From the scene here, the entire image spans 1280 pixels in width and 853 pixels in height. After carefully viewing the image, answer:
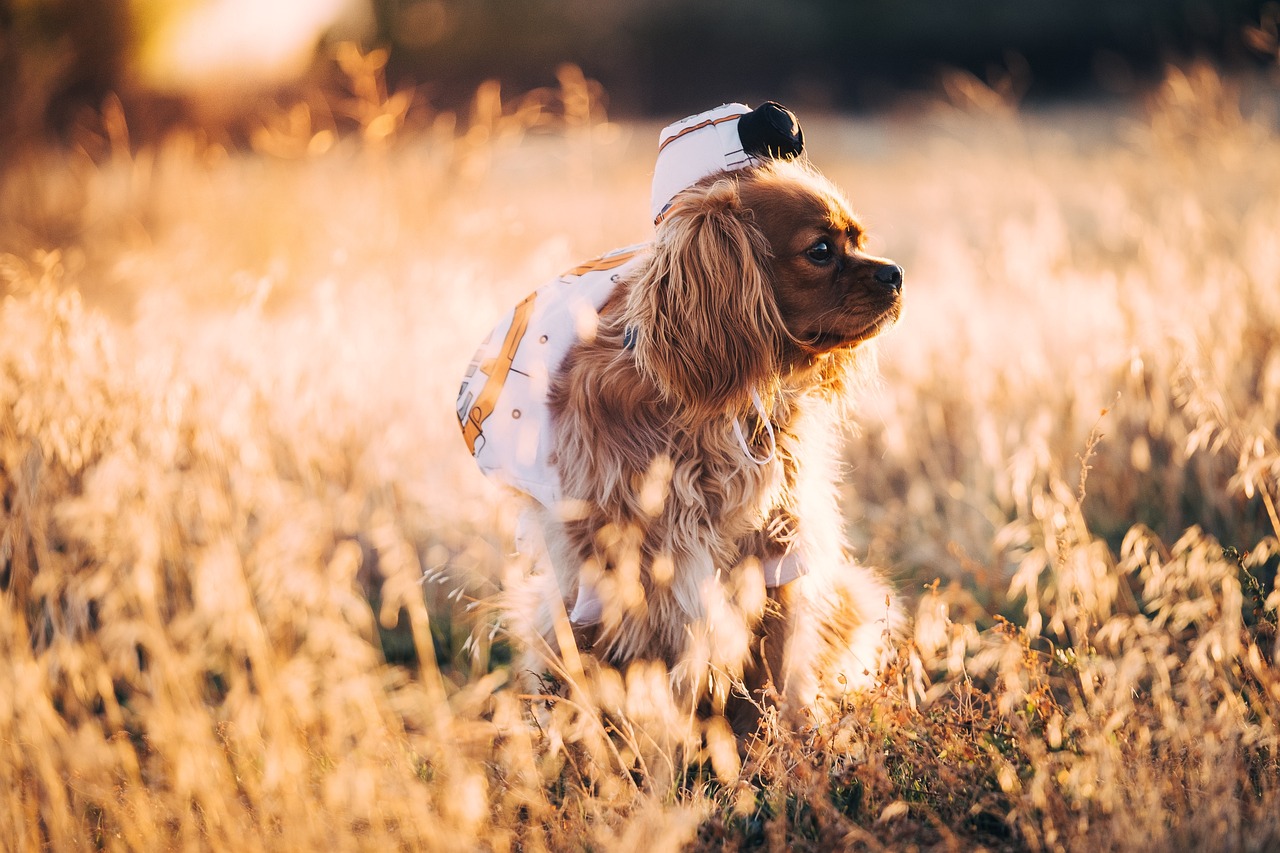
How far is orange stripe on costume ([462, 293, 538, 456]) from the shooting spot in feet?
7.49

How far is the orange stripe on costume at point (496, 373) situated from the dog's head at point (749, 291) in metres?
0.35

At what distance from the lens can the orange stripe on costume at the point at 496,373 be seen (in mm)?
2283

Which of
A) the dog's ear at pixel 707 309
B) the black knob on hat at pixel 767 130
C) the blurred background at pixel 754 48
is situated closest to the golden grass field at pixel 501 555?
the dog's ear at pixel 707 309

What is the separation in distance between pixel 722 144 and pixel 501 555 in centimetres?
162

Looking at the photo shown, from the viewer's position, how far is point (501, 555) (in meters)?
3.15

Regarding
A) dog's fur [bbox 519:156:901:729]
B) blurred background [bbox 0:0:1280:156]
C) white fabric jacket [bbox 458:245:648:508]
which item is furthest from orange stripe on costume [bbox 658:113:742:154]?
blurred background [bbox 0:0:1280:156]

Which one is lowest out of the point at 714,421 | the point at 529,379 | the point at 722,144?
the point at 714,421

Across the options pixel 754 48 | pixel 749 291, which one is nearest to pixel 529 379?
pixel 749 291

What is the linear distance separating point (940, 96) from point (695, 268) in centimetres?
1738

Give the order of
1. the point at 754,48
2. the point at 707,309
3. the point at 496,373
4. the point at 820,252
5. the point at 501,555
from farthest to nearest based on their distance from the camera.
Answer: the point at 754,48, the point at 501,555, the point at 496,373, the point at 820,252, the point at 707,309

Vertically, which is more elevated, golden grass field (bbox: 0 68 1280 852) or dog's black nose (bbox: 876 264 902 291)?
dog's black nose (bbox: 876 264 902 291)

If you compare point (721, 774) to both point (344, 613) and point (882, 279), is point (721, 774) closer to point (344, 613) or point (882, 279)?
point (882, 279)

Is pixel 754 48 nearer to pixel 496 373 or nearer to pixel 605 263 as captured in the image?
pixel 605 263

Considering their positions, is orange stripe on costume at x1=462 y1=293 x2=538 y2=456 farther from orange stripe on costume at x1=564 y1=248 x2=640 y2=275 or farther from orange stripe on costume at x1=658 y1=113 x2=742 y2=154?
orange stripe on costume at x1=658 y1=113 x2=742 y2=154
